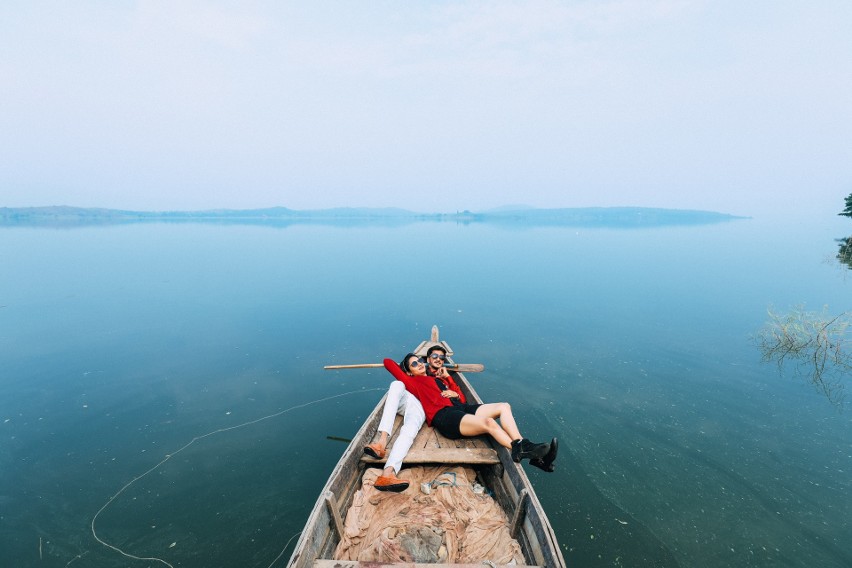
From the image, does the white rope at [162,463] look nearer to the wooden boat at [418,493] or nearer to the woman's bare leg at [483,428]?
the wooden boat at [418,493]

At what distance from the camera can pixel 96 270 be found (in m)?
33.4

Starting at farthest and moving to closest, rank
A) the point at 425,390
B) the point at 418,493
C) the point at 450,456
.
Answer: the point at 425,390, the point at 450,456, the point at 418,493

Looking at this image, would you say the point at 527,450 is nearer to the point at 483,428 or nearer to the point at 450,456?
the point at 483,428

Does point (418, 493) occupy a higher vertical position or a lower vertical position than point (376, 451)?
lower

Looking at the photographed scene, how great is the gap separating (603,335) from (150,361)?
18359 millimetres

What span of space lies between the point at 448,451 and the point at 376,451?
3.96 ft

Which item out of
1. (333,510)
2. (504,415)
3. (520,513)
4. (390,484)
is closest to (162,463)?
(333,510)

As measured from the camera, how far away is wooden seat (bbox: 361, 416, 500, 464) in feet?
20.2

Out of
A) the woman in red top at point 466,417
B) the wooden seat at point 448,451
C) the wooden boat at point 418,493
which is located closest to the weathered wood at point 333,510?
the wooden boat at point 418,493

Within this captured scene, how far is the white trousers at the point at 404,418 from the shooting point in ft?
19.5

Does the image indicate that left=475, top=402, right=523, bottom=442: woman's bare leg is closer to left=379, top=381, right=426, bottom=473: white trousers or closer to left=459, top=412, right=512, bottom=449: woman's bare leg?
left=459, top=412, right=512, bottom=449: woman's bare leg

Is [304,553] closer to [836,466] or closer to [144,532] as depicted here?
[144,532]

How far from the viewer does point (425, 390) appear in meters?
7.09

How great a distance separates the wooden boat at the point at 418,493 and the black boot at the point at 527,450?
211mm
